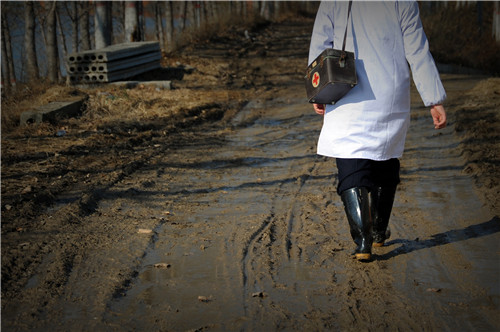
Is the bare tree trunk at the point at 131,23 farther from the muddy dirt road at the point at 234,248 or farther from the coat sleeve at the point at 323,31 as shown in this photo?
the coat sleeve at the point at 323,31

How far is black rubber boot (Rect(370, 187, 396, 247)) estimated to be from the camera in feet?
14.4

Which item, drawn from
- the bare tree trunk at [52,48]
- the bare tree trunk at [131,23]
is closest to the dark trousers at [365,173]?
the bare tree trunk at [131,23]

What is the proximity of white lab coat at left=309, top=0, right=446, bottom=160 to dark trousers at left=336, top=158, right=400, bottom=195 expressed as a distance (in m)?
0.08

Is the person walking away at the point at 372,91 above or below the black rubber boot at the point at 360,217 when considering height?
above

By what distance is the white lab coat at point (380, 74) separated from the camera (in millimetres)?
4020

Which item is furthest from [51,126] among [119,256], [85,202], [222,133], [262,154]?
[119,256]

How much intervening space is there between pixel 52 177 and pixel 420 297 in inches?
166

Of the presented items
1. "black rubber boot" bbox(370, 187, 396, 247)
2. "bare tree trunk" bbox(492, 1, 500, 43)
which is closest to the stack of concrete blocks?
"black rubber boot" bbox(370, 187, 396, 247)

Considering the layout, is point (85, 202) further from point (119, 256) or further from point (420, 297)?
point (420, 297)

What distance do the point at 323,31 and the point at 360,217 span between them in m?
1.30

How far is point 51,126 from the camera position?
901 cm

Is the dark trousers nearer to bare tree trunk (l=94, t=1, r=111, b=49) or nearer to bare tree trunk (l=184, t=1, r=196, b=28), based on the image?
bare tree trunk (l=94, t=1, r=111, b=49)

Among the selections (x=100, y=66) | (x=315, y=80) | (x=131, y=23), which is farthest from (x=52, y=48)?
(x=315, y=80)

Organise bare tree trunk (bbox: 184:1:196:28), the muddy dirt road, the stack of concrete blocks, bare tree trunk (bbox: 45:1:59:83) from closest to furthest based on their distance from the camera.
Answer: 1. the muddy dirt road
2. the stack of concrete blocks
3. bare tree trunk (bbox: 45:1:59:83)
4. bare tree trunk (bbox: 184:1:196:28)
